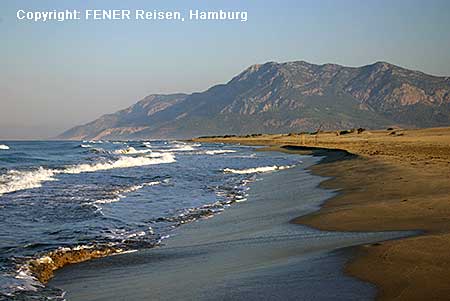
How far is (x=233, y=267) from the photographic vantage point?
7883mm

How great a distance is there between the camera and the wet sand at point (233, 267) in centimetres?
636

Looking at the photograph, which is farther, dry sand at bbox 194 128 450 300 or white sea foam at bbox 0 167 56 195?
white sea foam at bbox 0 167 56 195

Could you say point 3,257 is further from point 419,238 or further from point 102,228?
point 419,238

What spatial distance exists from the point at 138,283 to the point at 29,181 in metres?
18.1

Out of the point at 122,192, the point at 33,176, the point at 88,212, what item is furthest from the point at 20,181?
the point at 88,212

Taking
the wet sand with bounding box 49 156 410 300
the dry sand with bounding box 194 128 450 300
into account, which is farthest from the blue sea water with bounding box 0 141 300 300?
the dry sand with bounding box 194 128 450 300

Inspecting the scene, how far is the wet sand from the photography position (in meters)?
6.36

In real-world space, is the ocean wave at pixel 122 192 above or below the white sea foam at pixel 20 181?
below

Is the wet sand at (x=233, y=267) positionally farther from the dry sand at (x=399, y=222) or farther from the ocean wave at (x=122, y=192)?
the ocean wave at (x=122, y=192)

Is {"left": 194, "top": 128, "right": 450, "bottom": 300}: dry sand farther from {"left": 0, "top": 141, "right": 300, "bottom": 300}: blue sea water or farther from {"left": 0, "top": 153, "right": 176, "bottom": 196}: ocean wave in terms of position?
{"left": 0, "top": 153, "right": 176, "bottom": 196}: ocean wave

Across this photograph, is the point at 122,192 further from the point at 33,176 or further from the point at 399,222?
the point at 399,222

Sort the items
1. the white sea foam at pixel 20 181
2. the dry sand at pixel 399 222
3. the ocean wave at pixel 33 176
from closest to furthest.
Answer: the dry sand at pixel 399 222 → the white sea foam at pixel 20 181 → the ocean wave at pixel 33 176

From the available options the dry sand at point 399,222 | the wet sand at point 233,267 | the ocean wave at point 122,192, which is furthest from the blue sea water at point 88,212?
the dry sand at point 399,222

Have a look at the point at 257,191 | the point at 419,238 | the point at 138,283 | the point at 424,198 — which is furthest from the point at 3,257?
the point at 257,191
